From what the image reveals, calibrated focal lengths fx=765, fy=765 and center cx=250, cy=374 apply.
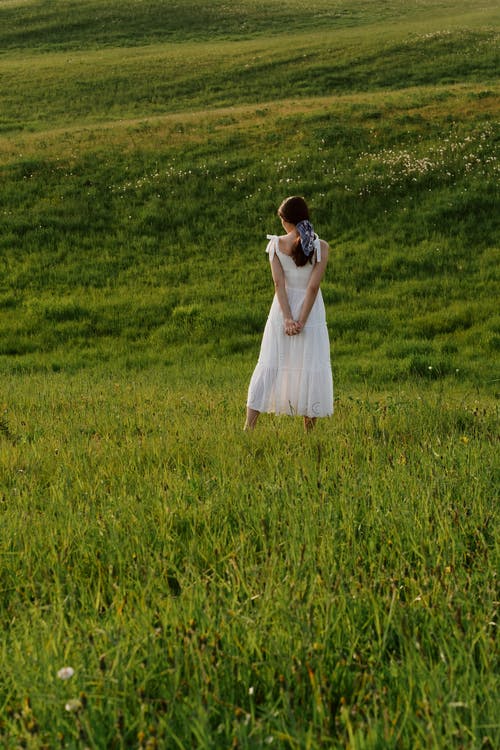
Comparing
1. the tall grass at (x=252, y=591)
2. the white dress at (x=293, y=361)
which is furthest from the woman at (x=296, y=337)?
the tall grass at (x=252, y=591)

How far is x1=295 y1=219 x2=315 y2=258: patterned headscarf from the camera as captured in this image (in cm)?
773

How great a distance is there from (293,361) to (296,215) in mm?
1492

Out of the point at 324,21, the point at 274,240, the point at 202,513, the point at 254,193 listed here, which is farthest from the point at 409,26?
the point at 202,513

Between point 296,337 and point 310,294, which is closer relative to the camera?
point 310,294

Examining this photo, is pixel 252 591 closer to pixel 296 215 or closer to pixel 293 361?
pixel 293 361

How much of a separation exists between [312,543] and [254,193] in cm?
2079

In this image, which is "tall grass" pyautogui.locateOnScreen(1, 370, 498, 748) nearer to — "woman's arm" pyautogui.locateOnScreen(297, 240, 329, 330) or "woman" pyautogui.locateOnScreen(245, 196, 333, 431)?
"woman" pyautogui.locateOnScreen(245, 196, 333, 431)

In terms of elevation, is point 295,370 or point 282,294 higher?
point 282,294

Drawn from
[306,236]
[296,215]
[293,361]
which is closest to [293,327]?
[293,361]

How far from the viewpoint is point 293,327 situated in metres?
7.79

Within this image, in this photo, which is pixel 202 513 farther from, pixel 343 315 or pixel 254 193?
pixel 254 193

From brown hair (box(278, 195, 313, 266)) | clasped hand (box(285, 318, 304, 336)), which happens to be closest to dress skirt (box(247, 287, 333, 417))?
clasped hand (box(285, 318, 304, 336))

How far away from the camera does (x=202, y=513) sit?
4273mm

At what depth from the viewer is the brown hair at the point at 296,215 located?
25.4ft
